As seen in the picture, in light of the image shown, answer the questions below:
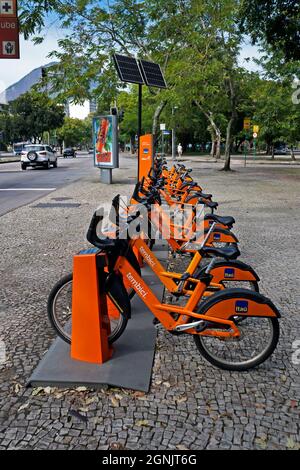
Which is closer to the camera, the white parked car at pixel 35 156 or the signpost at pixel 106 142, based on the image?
the signpost at pixel 106 142

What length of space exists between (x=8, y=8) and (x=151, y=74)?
410 cm

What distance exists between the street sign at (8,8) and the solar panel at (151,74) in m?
3.42

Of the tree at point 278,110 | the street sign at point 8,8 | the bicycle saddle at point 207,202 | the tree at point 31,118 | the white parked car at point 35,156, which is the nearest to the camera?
the bicycle saddle at point 207,202

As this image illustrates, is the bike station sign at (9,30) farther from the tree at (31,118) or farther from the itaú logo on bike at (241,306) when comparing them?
the tree at (31,118)

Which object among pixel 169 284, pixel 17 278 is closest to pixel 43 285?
pixel 17 278

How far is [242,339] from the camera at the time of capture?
3.52 metres

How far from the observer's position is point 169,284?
3746 millimetres

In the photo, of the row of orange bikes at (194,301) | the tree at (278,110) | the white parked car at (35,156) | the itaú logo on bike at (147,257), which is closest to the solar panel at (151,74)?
the row of orange bikes at (194,301)

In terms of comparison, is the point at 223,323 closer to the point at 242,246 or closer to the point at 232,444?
the point at 232,444

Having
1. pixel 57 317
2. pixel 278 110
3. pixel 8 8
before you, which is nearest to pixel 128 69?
pixel 8 8

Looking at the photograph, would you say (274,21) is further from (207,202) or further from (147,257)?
(147,257)

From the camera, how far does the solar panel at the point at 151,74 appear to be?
10.2m

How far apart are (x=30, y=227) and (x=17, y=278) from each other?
3.49 m

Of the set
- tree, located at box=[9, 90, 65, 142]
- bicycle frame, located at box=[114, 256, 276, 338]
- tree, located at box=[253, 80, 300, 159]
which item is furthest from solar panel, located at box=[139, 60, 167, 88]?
tree, located at box=[9, 90, 65, 142]
